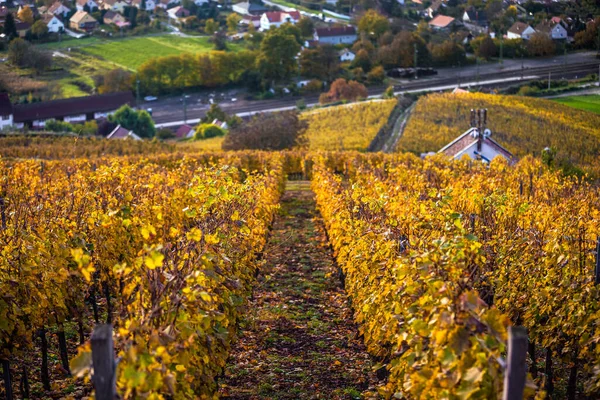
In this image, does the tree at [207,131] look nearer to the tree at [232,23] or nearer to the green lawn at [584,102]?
the green lawn at [584,102]

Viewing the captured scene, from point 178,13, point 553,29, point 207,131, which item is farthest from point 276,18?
point 553,29

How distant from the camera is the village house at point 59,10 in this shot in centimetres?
7744

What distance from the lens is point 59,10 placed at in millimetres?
79688

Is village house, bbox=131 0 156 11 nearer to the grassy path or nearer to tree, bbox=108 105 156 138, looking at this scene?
tree, bbox=108 105 156 138

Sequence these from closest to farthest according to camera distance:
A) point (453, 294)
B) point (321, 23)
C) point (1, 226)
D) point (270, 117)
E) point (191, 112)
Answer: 1. point (453, 294)
2. point (1, 226)
3. point (270, 117)
4. point (191, 112)
5. point (321, 23)

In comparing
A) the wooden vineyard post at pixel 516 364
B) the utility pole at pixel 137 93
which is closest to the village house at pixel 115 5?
the utility pole at pixel 137 93

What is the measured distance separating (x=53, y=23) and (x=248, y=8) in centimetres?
3861

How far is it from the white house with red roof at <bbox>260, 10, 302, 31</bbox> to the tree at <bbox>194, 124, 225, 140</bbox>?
42.8 metres

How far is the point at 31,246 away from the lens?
893cm

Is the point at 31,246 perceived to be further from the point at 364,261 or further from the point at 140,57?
the point at 140,57

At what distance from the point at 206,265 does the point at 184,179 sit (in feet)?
32.3

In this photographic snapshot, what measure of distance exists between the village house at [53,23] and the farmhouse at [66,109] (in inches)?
381

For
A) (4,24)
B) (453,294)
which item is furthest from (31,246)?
(4,24)

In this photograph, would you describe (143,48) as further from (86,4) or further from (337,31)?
(337,31)
